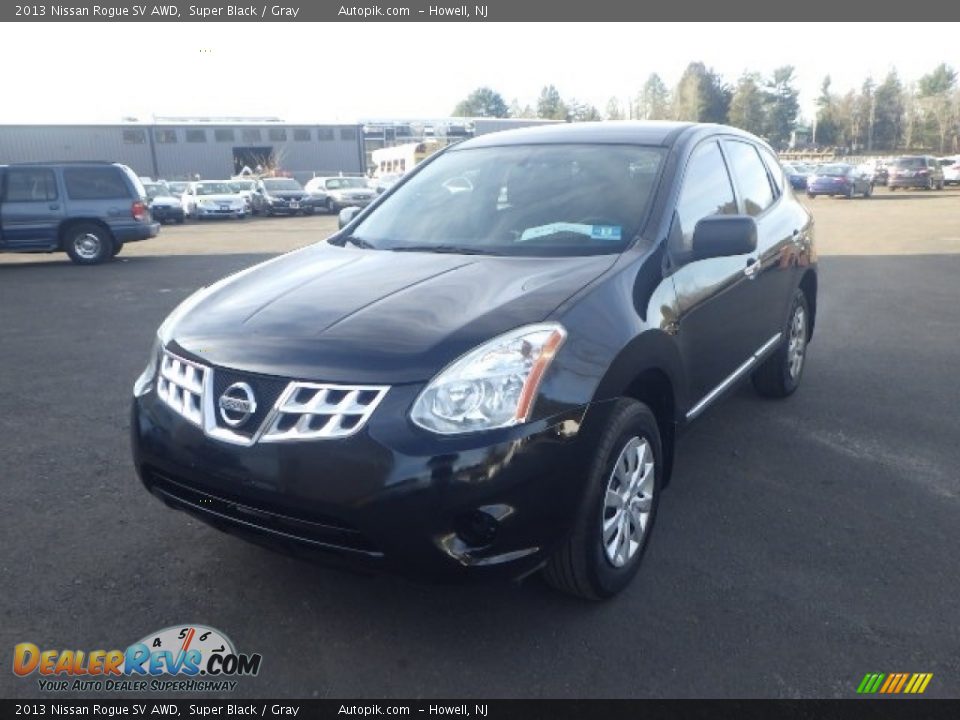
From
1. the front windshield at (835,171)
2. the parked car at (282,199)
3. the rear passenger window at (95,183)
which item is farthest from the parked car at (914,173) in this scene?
the rear passenger window at (95,183)

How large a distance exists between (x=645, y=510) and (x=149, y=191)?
30.1 meters

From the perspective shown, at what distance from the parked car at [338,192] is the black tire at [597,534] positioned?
29987mm

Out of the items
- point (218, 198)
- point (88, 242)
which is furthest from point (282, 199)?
point (88, 242)

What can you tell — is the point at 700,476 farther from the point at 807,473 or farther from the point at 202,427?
the point at 202,427

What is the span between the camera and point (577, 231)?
3.53 m

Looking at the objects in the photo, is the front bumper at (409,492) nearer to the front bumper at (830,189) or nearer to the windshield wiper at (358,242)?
the windshield wiper at (358,242)

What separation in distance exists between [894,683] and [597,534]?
105 cm

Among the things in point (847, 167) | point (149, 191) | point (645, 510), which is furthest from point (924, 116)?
point (645, 510)

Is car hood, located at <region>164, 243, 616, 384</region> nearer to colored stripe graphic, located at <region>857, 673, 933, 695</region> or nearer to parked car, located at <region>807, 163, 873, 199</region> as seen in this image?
colored stripe graphic, located at <region>857, 673, 933, 695</region>

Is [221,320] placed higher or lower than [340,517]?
higher

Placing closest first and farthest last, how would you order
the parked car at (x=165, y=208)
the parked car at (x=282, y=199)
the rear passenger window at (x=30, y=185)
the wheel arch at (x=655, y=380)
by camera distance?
1. the wheel arch at (x=655, y=380)
2. the rear passenger window at (x=30, y=185)
3. the parked car at (x=165, y=208)
4. the parked car at (x=282, y=199)

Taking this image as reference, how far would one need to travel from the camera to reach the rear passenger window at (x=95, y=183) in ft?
47.9

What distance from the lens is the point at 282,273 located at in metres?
3.50

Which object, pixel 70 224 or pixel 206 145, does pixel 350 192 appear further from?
pixel 206 145
